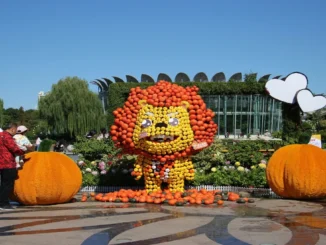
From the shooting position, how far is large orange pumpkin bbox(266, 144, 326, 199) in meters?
9.48

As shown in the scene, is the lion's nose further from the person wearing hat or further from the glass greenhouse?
the glass greenhouse

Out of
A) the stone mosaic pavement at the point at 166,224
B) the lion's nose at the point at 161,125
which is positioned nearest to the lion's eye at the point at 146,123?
the lion's nose at the point at 161,125

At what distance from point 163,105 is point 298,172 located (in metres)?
3.10

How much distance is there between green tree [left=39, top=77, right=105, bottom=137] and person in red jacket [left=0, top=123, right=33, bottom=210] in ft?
113

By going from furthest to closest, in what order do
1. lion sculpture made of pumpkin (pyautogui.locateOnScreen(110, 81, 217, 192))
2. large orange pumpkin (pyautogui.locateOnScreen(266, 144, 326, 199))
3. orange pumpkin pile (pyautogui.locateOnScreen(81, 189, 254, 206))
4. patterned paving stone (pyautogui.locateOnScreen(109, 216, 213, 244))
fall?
lion sculpture made of pumpkin (pyautogui.locateOnScreen(110, 81, 217, 192)) < orange pumpkin pile (pyautogui.locateOnScreen(81, 189, 254, 206)) < large orange pumpkin (pyautogui.locateOnScreen(266, 144, 326, 199)) < patterned paving stone (pyautogui.locateOnScreen(109, 216, 213, 244))

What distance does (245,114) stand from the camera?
53812mm

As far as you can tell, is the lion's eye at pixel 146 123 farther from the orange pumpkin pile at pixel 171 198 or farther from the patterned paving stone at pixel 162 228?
the patterned paving stone at pixel 162 228

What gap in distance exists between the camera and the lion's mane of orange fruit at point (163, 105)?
10016 millimetres

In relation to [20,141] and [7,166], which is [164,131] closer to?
[20,141]

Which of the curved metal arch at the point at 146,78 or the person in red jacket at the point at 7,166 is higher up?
the curved metal arch at the point at 146,78

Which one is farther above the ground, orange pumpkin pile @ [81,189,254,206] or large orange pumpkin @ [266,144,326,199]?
large orange pumpkin @ [266,144,326,199]

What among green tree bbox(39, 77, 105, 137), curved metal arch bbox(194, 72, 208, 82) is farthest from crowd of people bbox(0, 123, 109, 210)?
curved metal arch bbox(194, 72, 208, 82)

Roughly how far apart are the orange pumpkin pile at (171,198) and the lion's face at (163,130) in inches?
36.5

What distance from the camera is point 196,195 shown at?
386 inches
